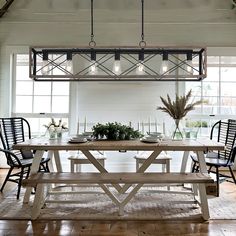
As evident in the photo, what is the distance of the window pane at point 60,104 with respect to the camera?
17.2 ft

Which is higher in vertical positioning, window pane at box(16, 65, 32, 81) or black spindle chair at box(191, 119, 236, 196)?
window pane at box(16, 65, 32, 81)

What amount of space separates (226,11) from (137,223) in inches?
163

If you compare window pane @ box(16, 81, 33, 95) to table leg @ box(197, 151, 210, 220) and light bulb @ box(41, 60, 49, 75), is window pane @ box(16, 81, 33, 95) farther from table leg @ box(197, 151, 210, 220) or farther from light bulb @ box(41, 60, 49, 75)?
table leg @ box(197, 151, 210, 220)

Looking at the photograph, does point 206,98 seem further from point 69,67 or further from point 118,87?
point 69,67

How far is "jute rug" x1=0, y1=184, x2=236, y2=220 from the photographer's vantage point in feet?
9.89

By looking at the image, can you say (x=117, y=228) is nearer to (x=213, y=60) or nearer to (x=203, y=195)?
(x=203, y=195)

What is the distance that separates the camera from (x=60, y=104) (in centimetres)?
525

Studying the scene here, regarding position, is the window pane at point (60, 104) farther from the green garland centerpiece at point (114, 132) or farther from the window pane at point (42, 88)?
the green garland centerpiece at point (114, 132)

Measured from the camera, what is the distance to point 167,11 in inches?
202

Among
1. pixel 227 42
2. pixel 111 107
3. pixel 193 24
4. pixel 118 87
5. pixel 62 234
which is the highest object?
pixel 193 24

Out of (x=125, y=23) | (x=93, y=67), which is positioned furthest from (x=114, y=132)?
(x=125, y=23)

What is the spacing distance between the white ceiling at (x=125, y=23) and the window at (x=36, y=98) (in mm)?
595

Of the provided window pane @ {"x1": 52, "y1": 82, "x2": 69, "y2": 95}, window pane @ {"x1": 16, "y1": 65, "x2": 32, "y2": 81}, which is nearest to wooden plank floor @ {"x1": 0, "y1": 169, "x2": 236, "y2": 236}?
window pane @ {"x1": 52, "y1": 82, "x2": 69, "y2": 95}

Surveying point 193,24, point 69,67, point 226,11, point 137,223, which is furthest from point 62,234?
point 226,11
